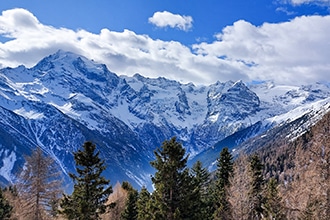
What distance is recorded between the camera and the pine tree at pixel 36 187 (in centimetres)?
3978

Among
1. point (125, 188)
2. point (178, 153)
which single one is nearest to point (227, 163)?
point (178, 153)

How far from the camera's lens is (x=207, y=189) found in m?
65.1

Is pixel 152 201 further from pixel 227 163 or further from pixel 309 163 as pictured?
pixel 227 163

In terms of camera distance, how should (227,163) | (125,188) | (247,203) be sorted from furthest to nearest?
(125,188), (227,163), (247,203)

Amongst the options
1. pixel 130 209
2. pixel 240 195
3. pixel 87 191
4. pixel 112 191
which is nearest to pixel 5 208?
pixel 130 209

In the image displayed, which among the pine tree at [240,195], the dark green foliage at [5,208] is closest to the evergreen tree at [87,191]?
the pine tree at [240,195]

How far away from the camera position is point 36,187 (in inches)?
1575

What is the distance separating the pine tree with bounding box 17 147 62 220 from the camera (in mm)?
39781

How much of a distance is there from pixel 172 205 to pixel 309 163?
32.8 feet

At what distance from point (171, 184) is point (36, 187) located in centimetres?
1311

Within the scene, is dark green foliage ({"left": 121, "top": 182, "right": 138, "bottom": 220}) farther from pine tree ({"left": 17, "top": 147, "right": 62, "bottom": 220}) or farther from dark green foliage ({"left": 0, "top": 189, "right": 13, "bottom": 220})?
pine tree ({"left": 17, "top": 147, "right": 62, "bottom": 220})

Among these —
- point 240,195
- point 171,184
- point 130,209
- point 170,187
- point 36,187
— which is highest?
point 130,209

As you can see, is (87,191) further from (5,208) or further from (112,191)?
(5,208)

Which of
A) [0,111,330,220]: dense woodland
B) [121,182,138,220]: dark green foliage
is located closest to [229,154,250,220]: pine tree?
[0,111,330,220]: dense woodland
